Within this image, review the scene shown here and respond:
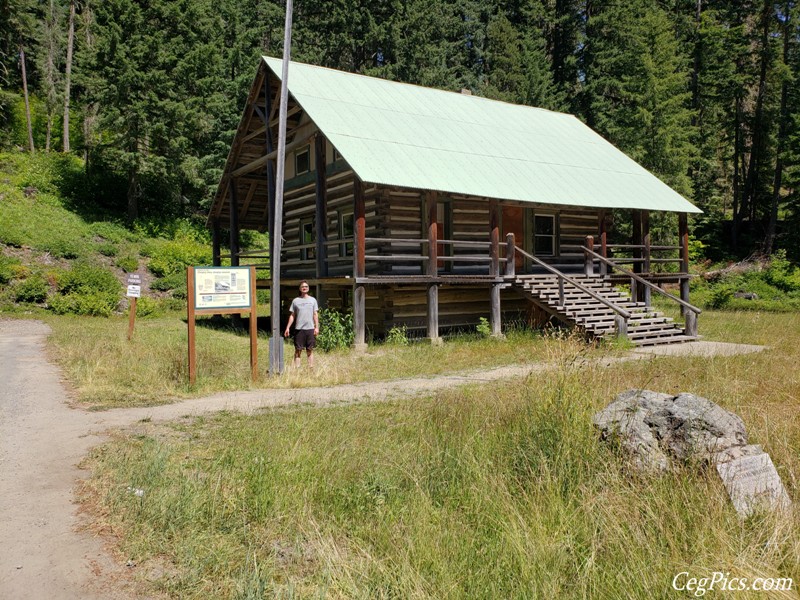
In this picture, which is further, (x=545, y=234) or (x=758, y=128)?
(x=758, y=128)

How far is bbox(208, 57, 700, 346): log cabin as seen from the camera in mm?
17344

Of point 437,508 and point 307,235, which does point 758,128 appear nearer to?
point 307,235

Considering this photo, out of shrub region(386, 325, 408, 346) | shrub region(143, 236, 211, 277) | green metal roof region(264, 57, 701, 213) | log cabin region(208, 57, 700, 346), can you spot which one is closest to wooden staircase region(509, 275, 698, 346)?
log cabin region(208, 57, 700, 346)

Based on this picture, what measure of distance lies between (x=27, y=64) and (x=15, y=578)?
67.0 m

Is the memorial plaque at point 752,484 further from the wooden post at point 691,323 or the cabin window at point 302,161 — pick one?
the cabin window at point 302,161

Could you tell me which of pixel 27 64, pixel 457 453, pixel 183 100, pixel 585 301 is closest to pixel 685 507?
pixel 457 453

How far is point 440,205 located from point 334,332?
21.6 ft

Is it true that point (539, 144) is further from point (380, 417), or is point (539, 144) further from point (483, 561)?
point (483, 561)

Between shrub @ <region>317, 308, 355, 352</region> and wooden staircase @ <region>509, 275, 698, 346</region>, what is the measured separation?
543 centimetres

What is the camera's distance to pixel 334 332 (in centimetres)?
1684

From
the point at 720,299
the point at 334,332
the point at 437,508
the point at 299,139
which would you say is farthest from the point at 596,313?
the point at 720,299

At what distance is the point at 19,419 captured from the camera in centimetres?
841

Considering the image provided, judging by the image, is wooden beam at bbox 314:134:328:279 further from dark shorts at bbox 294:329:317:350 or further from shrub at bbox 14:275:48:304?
shrub at bbox 14:275:48:304

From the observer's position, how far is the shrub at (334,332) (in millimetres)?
16609
